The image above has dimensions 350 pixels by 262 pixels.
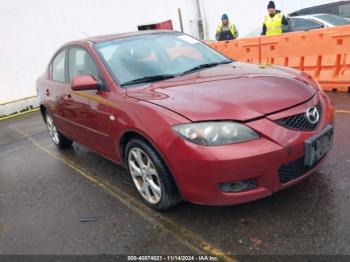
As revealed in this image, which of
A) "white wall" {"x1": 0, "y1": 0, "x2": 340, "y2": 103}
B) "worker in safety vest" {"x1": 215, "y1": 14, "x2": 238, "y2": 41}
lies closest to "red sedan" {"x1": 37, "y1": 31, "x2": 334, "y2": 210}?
"worker in safety vest" {"x1": 215, "y1": 14, "x2": 238, "y2": 41}

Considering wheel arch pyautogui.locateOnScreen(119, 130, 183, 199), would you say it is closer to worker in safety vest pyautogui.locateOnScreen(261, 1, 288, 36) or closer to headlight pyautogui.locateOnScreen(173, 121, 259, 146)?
headlight pyautogui.locateOnScreen(173, 121, 259, 146)

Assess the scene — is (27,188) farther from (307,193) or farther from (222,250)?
(307,193)

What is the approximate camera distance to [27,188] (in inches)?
187

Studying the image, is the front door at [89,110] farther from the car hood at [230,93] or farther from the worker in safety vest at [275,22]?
the worker in safety vest at [275,22]

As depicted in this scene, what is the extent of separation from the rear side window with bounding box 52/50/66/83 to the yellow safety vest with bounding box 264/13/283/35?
19.2ft

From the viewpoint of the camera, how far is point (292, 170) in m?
3.00

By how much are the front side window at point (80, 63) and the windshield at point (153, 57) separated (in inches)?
6.7

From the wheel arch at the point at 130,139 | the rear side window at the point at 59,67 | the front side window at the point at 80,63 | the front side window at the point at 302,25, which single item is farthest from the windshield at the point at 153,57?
the front side window at the point at 302,25

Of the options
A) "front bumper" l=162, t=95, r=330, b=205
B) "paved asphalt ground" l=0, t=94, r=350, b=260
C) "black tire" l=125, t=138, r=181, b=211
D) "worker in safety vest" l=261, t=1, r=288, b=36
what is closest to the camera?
"front bumper" l=162, t=95, r=330, b=205

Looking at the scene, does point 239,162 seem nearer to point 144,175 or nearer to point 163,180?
point 163,180

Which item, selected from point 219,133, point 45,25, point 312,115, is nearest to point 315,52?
point 312,115

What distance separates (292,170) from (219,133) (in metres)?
0.66

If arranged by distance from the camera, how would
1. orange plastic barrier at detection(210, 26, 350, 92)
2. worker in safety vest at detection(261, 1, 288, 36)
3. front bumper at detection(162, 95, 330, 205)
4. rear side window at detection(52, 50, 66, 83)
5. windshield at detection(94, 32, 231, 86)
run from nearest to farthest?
front bumper at detection(162, 95, 330, 205) < windshield at detection(94, 32, 231, 86) < rear side window at detection(52, 50, 66, 83) < orange plastic barrier at detection(210, 26, 350, 92) < worker in safety vest at detection(261, 1, 288, 36)

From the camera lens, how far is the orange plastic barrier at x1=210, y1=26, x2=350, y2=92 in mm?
6848
